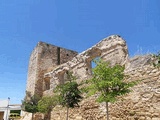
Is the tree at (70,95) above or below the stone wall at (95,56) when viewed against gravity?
below

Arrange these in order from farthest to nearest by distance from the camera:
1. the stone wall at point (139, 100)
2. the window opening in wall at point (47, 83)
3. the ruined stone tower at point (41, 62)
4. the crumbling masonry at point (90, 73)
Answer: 1. the window opening in wall at point (47, 83)
2. the ruined stone tower at point (41, 62)
3. the crumbling masonry at point (90, 73)
4. the stone wall at point (139, 100)

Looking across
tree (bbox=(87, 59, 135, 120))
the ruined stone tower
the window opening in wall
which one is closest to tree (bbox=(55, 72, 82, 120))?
tree (bbox=(87, 59, 135, 120))

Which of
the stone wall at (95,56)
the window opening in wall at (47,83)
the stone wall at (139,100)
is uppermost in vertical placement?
the stone wall at (95,56)

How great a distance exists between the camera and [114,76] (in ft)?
21.9

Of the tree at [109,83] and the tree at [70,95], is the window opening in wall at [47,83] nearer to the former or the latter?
the tree at [70,95]

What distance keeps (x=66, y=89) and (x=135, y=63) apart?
141 inches

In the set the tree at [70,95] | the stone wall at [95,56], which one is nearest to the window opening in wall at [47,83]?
the stone wall at [95,56]

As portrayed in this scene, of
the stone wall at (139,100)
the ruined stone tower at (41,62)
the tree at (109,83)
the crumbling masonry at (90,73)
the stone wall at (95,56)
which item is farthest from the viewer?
the ruined stone tower at (41,62)

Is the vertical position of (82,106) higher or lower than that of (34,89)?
lower

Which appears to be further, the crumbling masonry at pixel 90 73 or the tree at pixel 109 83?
the crumbling masonry at pixel 90 73

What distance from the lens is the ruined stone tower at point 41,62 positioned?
59.1ft

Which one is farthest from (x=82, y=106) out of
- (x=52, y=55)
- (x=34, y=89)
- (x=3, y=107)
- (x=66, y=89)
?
(x=3, y=107)

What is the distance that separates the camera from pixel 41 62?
18.7m

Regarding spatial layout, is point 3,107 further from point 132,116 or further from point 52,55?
point 132,116
